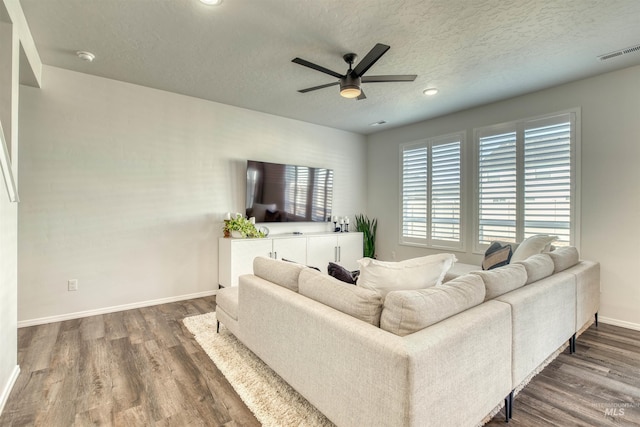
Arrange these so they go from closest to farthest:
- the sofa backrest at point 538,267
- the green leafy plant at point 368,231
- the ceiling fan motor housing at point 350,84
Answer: the sofa backrest at point 538,267, the ceiling fan motor housing at point 350,84, the green leafy plant at point 368,231

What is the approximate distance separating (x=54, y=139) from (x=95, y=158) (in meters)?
0.39

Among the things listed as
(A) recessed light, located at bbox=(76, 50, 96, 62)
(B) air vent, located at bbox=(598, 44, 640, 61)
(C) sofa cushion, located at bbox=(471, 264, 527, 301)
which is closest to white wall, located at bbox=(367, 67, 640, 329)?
(B) air vent, located at bbox=(598, 44, 640, 61)

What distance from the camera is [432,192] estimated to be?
4.96 m

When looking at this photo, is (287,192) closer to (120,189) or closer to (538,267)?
(120,189)

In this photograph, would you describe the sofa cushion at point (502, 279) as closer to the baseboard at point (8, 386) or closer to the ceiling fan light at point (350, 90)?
the ceiling fan light at point (350, 90)

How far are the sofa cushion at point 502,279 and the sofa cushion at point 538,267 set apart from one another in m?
0.11

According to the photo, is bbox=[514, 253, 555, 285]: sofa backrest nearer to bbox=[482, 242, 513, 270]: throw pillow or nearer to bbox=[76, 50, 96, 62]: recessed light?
bbox=[482, 242, 513, 270]: throw pillow

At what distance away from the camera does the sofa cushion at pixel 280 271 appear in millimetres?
2047

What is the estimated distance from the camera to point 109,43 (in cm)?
276

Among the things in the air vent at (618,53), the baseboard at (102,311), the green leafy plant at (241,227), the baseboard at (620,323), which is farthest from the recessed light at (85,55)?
the baseboard at (620,323)

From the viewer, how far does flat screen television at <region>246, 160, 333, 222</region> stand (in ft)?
→ 14.8

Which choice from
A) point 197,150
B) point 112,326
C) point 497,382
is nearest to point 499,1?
point 497,382

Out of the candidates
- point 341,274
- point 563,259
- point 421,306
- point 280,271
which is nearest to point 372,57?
point 341,274

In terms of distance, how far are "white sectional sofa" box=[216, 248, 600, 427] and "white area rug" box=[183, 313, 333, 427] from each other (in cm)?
18
